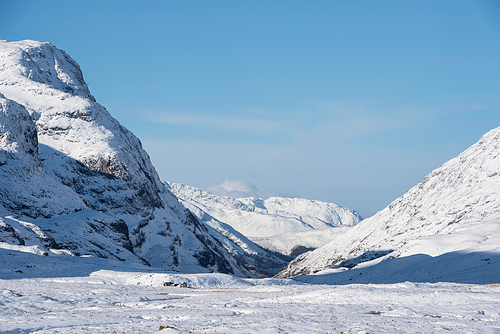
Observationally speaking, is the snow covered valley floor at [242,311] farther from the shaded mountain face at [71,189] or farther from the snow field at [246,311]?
the shaded mountain face at [71,189]

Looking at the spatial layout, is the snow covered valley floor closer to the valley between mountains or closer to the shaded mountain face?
the valley between mountains

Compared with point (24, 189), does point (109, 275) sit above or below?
below

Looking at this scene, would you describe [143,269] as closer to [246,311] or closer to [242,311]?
[242,311]

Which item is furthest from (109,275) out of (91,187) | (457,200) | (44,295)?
(457,200)

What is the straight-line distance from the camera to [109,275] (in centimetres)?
7888

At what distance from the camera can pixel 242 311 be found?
41.5 metres

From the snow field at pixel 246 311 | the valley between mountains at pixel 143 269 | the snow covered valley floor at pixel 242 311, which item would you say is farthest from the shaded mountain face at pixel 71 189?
the snow field at pixel 246 311

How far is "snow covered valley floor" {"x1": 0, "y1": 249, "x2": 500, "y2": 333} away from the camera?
3244 cm

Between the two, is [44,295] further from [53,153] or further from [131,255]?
[53,153]

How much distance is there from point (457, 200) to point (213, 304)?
579 feet

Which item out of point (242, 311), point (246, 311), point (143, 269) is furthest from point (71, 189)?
point (246, 311)

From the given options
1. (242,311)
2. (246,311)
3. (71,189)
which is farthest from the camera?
(71,189)

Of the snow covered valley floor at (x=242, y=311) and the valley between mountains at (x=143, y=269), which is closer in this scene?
the snow covered valley floor at (x=242, y=311)

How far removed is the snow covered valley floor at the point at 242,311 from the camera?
32438mm
